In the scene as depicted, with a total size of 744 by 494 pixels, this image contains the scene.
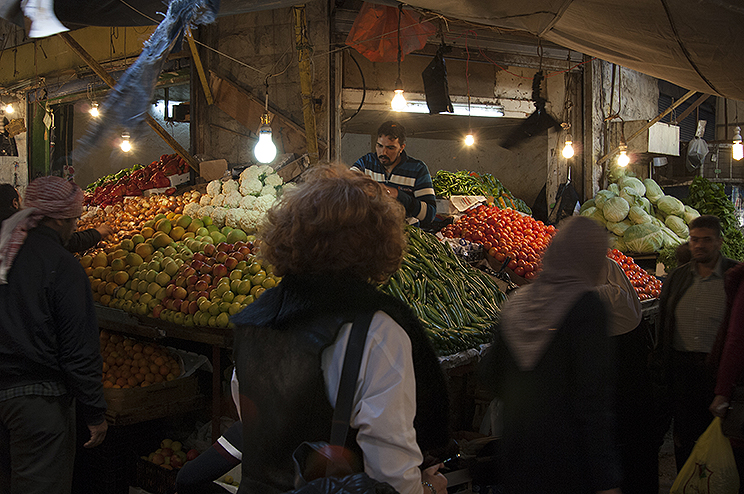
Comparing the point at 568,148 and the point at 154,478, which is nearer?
the point at 154,478

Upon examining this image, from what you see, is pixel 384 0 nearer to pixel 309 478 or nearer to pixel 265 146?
pixel 265 146

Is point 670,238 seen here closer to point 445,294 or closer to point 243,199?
point 445,294

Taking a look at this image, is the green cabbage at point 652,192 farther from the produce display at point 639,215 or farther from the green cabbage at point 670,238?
the green cabbage at point 670,238

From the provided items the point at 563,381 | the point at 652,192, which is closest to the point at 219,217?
the point at 563,381

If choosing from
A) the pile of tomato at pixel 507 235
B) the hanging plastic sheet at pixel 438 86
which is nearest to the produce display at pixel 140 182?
the hanging plastic sheet at pixel 438 86

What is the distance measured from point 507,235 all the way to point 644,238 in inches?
108

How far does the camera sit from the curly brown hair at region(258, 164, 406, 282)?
1.32m

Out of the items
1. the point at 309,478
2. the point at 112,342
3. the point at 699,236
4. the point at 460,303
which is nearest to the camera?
the point at 309,478

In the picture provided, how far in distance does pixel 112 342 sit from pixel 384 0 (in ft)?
12.7

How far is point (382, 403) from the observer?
3.95 ft

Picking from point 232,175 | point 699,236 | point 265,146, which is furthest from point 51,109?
point 699,236

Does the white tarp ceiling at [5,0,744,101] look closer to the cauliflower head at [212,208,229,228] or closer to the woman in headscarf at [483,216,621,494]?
the woman in headscarf at [483,216,621,494]

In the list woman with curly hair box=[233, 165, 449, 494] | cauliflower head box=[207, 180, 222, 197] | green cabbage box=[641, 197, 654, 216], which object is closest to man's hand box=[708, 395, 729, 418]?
woman with curly hair box=[233, 165, 449, 494]

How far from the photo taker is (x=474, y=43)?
25.1ft
